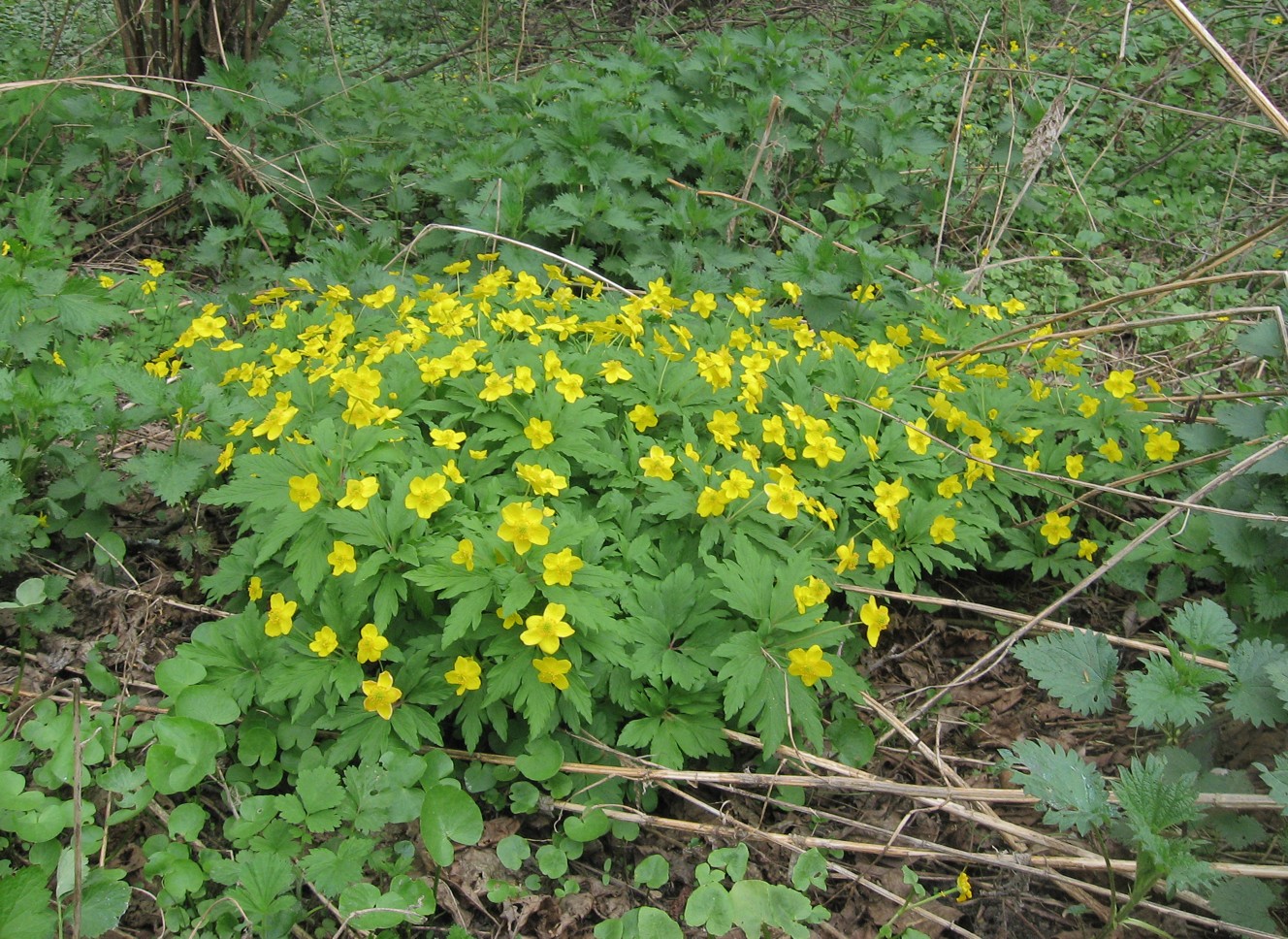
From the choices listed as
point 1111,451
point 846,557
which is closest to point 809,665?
point 846,557

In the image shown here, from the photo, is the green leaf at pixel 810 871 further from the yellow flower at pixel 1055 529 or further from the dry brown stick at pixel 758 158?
the dry brown stick at pixel 758 158

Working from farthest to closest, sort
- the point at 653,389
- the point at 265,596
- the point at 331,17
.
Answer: the point at 331,17 → the point at 653,389 → the point at 265,596

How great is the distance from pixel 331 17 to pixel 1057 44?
588 cm

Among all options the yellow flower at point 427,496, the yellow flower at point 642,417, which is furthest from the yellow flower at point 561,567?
the yellow flower at point 642,417

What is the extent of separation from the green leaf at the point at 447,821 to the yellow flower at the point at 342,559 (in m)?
0.54

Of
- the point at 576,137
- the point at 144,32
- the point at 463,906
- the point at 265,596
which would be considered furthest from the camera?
the point at 144,32

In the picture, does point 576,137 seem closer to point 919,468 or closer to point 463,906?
point 919,468

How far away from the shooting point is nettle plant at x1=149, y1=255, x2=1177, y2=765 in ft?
6.68

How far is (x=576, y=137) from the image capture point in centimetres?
414

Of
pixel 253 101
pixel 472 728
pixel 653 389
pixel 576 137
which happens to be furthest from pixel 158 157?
pixel 472 728

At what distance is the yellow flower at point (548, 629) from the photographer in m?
1.88

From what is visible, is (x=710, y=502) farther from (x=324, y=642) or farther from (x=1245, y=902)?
(x=1245, y=902)

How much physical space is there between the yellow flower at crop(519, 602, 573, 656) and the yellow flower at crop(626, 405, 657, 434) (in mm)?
777

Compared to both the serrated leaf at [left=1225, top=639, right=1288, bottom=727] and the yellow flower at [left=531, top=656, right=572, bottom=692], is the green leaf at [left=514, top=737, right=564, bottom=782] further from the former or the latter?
the serrated leaf at [left=1225, top=639, right=1288, bottom=727]
